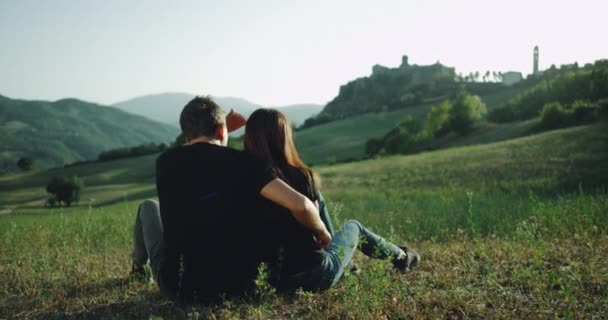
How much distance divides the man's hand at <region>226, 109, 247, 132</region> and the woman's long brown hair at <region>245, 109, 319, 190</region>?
0.33m

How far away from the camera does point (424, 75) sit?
545ft

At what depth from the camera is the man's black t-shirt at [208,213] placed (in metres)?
3.73

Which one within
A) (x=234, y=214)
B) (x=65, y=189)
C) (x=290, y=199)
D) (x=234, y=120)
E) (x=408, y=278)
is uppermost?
(x=234, y=120)

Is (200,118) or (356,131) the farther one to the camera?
(356,131)

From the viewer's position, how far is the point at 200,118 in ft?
12.8

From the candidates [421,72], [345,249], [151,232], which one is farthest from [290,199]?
[421,72]

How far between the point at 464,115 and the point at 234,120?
2357 inches

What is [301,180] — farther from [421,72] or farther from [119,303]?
[421,72]

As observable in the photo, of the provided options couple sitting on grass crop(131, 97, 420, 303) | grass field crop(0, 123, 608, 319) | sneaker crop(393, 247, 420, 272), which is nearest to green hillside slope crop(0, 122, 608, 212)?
grass field crop(0, 123, 608, 319)

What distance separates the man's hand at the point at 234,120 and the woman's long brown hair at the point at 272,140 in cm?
33

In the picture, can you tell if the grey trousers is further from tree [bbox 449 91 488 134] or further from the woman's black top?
tree [bbox 449 91 488 134]

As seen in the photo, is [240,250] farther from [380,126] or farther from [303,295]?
[380,126]

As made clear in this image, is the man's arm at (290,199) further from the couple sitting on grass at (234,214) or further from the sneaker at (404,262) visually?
the sneaker at (404,262)

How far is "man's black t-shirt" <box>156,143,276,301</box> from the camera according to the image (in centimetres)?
373
